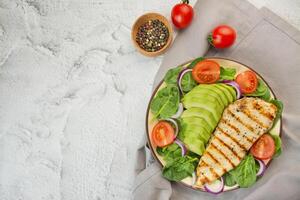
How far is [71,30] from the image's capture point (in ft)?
10.1

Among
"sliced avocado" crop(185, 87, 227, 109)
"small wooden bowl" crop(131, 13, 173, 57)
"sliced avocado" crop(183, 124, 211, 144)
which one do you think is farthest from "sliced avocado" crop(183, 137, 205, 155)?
"small wooden bowl" crop(131, 13, 173, 57)

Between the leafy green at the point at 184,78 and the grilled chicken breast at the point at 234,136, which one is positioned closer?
the grilled chicken breast at the point at 234,136

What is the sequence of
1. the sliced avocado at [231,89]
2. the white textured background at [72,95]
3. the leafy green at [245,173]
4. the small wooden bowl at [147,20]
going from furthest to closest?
the white textured background at [72,95], the small wooden bowl at [147,20], the sliced avocado at [231,89], the leafy green at [245,173]

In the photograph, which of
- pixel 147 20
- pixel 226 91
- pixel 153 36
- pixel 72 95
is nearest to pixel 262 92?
pixel 226 91

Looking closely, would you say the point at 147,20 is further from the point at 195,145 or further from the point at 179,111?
the point at 195,145

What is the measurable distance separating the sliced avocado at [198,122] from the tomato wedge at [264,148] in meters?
0.28

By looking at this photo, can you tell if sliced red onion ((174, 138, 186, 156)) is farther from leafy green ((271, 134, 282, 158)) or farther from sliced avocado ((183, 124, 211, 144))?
leafy green ((271, 134, 282, 158))

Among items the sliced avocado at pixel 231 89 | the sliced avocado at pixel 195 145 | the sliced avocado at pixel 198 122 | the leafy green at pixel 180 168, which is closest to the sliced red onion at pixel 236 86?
the sliced avocado at pixel 231 89

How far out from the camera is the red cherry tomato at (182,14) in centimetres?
281

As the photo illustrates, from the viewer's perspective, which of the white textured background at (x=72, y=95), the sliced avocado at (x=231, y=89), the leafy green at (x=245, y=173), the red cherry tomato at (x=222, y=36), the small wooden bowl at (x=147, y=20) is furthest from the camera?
the white textured background at (x=72, y=95)

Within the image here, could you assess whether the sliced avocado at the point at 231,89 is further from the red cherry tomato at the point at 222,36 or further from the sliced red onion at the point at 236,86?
the red cherry tomato at the point at 222,36

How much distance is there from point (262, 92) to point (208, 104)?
0.34 metres

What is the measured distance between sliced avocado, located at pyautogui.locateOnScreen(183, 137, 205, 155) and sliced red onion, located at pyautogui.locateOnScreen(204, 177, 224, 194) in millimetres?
196

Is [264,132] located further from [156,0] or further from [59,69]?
[59,69]
